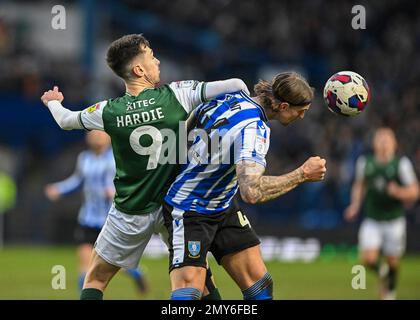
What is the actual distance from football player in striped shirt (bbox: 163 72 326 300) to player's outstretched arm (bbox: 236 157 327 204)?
0.20 ft

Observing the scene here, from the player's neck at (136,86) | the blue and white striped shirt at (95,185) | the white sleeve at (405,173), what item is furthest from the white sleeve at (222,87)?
the white sleeve at (405,173)

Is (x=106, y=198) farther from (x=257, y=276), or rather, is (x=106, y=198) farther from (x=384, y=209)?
(x=257, y=276)

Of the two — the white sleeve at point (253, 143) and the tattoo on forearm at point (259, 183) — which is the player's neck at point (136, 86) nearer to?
the white sleeve at point (253, 143)

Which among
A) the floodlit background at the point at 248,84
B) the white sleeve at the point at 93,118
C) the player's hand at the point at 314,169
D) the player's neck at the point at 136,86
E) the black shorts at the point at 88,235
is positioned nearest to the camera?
the player's hand at the point at 314,169

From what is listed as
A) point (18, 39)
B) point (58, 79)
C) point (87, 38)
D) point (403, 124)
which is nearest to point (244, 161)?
point (403, 124)

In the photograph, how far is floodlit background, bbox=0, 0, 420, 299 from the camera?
61.6 ft

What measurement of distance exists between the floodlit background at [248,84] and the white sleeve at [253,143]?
7.31m

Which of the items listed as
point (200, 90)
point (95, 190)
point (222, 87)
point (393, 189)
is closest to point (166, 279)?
point (95, 190)

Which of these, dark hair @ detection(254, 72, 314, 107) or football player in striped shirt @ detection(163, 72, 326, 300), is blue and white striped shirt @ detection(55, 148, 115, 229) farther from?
dark hair @ detection(254, 72, 314, 107)

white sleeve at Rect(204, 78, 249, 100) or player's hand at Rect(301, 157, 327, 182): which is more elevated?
white sleeve at Rect(204, 78, 249, 100)

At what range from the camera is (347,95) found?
7.41 m

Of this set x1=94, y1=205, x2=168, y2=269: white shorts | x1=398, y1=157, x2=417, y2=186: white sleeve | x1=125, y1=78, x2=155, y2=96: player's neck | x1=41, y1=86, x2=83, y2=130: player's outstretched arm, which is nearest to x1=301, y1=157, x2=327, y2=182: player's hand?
x1=94, y1=205, x2=168, y2=269: white shorts

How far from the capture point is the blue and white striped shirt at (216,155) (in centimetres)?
664

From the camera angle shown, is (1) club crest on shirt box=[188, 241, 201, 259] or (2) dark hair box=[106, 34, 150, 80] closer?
(1) club crest on shirt box=[188, 241, 201, 259]
